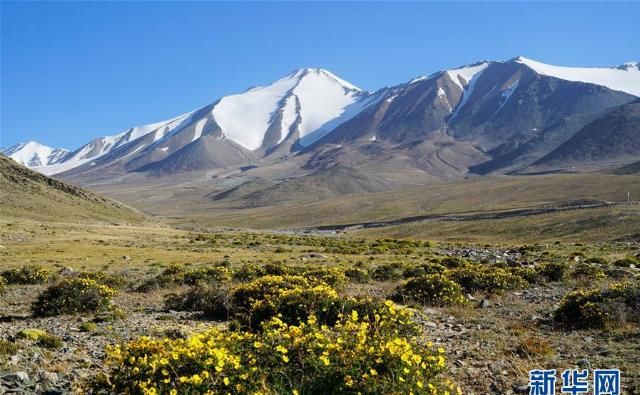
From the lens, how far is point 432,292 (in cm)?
1820

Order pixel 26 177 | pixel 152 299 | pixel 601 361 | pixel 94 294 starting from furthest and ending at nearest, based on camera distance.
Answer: pixel 26 177 < pixel 152 299 < pixel 94 294 < pixel 601 361

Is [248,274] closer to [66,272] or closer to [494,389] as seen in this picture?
[66,272]

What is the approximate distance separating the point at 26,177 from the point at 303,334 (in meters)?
107

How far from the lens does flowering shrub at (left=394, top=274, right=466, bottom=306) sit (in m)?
17.6

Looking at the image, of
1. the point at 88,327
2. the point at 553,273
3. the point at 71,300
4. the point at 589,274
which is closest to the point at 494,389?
the point at 88,327

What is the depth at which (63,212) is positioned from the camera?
88750mm

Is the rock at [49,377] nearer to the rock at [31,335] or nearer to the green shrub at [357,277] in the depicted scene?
the rock at [31,335]

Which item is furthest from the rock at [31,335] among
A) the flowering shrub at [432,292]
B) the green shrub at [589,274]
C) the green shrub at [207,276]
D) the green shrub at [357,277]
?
the green shrub at [589,274]

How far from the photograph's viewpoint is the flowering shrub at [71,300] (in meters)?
15.8

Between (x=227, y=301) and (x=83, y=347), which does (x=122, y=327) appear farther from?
(x=227, y=301)

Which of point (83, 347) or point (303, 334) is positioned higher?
point (303, 334)

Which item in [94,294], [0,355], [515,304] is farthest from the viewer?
[515,304]

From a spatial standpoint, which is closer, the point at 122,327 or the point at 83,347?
the point at 83,347

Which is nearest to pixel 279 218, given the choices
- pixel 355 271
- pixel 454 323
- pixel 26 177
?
pixel 26 177
